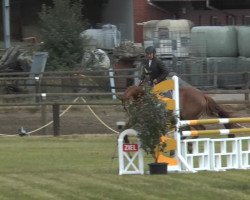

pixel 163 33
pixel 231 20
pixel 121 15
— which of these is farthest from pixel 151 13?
pixel 163 33

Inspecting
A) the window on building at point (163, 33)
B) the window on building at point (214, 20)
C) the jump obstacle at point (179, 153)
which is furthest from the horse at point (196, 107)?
the window on building at point (214, 20)

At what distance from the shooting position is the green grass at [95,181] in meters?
10.3

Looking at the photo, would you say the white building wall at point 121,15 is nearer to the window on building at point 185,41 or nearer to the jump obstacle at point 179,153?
the window on building at point 185,41

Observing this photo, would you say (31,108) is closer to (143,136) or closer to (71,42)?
(71,42)

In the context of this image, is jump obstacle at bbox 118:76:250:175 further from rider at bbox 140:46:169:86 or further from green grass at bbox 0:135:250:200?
rider at bbox 140:46:169:86

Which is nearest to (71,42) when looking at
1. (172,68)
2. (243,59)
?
(172,68)

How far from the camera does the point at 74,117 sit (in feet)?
77.7

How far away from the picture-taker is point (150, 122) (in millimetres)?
12297

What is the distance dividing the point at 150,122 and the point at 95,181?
1.37 m

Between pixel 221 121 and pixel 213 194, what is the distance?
10.7ft

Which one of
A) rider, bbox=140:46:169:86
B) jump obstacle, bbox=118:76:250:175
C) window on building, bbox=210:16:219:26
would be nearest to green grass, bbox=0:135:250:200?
jump obstacle, bbox=118:76:250:175

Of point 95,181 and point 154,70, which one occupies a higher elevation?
point 154,70

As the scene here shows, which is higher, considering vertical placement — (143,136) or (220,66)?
(143,136)

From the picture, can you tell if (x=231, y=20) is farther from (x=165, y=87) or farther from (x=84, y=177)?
(x=84, y=177)
